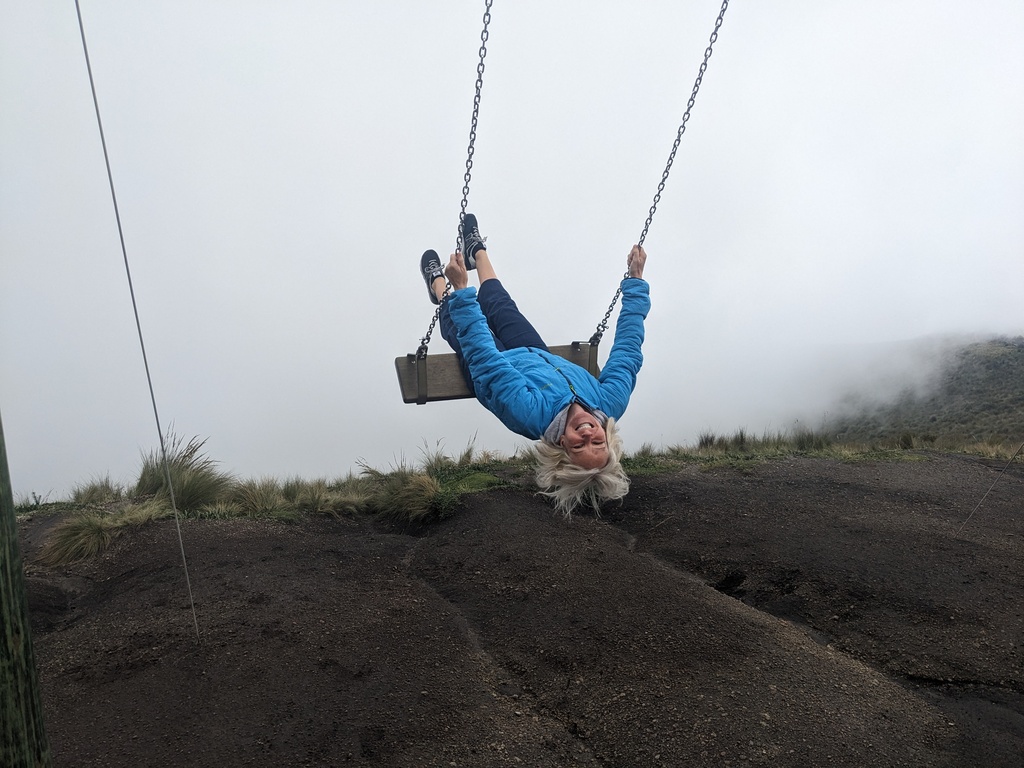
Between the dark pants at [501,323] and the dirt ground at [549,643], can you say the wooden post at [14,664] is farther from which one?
the dark pants at [501,323]

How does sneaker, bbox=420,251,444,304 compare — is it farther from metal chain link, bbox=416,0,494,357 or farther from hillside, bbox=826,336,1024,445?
hillside, bbox=826,336,1024,445

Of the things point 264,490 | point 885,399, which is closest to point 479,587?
point 264,490

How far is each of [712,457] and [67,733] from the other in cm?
595

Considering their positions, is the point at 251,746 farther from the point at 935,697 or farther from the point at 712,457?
the point at 712,457

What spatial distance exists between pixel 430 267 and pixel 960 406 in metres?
9.96

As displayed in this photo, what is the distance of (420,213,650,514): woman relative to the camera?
16.2 feet

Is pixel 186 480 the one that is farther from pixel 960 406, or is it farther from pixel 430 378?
pixel 960 406

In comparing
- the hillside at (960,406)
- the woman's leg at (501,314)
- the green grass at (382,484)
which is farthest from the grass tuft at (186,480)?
the hillside at (960,406)

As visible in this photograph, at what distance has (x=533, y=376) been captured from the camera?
537 cm

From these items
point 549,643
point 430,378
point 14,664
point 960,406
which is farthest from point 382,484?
point 960,406

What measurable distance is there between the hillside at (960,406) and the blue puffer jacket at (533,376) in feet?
16.4

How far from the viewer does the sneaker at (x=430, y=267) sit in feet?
20.4

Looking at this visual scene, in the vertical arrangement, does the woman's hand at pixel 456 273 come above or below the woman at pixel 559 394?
above

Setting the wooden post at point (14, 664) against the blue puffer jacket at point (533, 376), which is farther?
the blue puffer jacket at point (533, 376)
